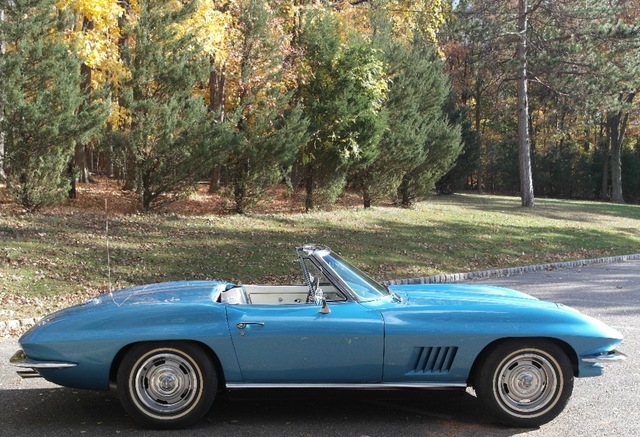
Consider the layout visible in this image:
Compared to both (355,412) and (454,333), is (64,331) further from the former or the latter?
(454,333)

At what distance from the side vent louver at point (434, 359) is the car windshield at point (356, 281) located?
1.93ft

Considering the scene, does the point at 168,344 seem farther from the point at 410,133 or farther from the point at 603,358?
the point at 410,133

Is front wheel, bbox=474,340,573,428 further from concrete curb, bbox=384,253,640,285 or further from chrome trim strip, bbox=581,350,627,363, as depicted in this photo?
concrete curb, bbox=384,253,640,285

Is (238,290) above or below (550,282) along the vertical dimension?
above

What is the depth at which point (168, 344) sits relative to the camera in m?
4.73

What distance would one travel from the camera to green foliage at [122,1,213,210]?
16.9 metres

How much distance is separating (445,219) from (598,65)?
451 inches

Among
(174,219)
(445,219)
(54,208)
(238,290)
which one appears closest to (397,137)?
(445,219)

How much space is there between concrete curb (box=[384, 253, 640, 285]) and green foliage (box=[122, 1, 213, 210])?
712 cm

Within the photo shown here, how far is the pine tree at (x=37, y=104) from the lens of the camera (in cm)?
1517

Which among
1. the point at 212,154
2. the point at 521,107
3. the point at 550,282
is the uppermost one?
the point at 521,107

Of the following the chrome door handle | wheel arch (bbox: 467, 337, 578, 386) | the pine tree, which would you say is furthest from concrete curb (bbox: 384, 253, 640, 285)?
the pine tree

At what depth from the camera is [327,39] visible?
69.2ft

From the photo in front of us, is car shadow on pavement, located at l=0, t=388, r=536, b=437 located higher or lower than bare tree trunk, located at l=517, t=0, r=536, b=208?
lower
